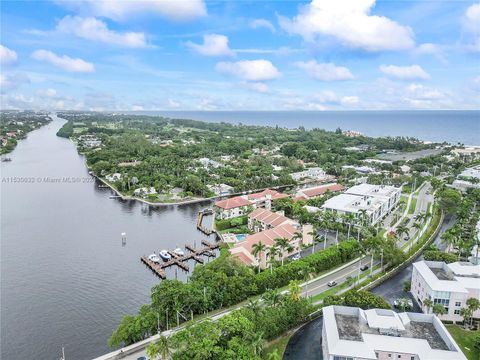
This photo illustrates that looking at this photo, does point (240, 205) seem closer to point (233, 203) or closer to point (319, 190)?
point (233, 203)

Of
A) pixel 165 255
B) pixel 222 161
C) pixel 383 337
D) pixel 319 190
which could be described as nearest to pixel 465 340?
pixel 383 337

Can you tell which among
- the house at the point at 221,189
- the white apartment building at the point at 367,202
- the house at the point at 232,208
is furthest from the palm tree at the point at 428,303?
the house at the point at 221,189

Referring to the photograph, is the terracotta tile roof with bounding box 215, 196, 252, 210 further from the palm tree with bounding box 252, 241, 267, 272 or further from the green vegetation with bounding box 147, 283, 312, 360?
the green vegetation with bounding box 147, 283, 312, 360

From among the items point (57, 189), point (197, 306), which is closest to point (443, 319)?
point (197, 306)

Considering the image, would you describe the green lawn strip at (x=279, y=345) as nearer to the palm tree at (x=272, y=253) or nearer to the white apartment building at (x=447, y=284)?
A: the palm tree at (x=272, y=253)

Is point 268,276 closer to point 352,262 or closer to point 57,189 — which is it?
point 352,262

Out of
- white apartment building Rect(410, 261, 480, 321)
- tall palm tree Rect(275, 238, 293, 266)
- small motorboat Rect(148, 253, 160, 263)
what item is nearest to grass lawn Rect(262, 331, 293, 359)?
tall palm tree Rect(275, 238, 293, 266)
